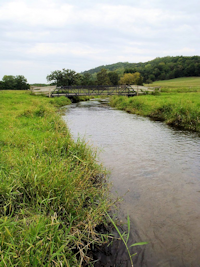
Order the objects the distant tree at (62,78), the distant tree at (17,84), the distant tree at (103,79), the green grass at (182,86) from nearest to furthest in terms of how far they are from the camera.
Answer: the green grass at (182,86), the distant tree at (62,78), the distant tree at (17,84), the distant tree at (103,79)

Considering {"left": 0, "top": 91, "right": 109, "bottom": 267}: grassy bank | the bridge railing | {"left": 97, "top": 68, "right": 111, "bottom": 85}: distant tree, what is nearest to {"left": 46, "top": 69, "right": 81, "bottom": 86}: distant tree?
the bridge railing

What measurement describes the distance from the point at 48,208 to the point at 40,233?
29.2 inches

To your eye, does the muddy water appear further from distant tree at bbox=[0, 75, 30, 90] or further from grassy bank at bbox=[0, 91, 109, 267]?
distant tree at bbox=[0, 75, 30, 90]

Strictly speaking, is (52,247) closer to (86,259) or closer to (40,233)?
(40,233)

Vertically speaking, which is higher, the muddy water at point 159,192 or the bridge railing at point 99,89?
the bridge railing at point 99,89

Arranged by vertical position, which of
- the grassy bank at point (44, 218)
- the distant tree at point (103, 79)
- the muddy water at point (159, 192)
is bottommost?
the muddy water at point (159, 192)

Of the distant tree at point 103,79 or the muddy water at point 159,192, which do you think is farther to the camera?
the distant tree at point 103,79

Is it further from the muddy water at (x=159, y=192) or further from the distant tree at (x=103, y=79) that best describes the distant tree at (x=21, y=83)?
the muddy water at (x=159, y=192)

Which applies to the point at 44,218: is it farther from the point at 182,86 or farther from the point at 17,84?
the point at 17,84

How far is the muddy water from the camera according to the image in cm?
372

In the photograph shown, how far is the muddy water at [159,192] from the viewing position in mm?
3719

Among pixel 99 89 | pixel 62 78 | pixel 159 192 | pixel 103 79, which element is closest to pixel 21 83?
pixel 62 78

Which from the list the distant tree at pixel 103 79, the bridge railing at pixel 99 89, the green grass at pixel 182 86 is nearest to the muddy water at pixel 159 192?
the bridge railing at pixel 99 89

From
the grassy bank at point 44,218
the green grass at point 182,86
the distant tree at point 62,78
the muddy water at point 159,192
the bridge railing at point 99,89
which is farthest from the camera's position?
the distant tree at point 62,78
